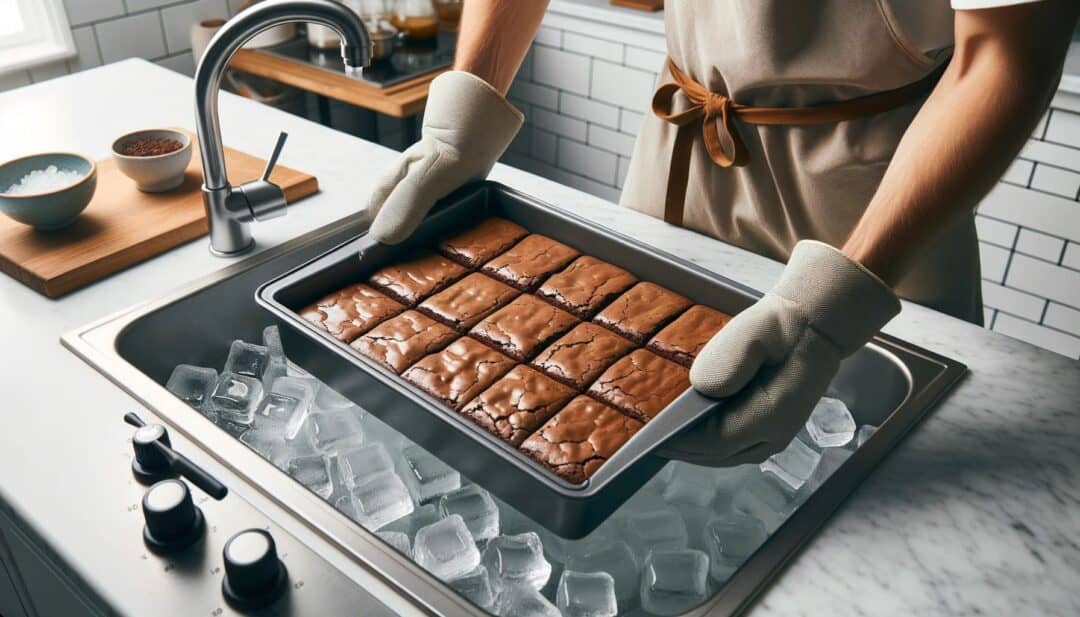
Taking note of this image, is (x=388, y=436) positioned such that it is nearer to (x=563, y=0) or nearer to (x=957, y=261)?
(x=957, y=261)

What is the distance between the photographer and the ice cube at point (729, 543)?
889 millimetres

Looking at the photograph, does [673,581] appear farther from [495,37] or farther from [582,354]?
[495,37]

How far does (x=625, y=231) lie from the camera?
4.50 feet

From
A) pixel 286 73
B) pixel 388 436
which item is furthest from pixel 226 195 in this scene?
pixel 286 73

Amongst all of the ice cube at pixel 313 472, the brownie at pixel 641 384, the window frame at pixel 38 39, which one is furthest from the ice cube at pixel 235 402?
the window frame at pixel 38 39

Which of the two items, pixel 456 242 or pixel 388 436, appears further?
pixel 456 242

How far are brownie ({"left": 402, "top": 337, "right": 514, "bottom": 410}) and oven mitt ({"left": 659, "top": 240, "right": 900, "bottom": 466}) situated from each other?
0.76 feet

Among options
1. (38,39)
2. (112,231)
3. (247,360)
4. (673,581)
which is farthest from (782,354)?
(38,39)

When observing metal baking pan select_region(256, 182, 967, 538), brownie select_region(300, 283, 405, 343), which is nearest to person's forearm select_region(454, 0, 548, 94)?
metal baking pan select_region(256, 182, 967, 538)

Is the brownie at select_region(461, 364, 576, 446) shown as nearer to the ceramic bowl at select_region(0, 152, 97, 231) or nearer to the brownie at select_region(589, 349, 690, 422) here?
the brownie at select_region(589, 349, 690, 422)

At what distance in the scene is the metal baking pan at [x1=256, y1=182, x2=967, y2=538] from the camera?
80 cm

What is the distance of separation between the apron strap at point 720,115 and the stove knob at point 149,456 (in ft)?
2.83

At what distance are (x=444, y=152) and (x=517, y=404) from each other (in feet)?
1.55

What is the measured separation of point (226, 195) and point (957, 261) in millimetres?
1084
